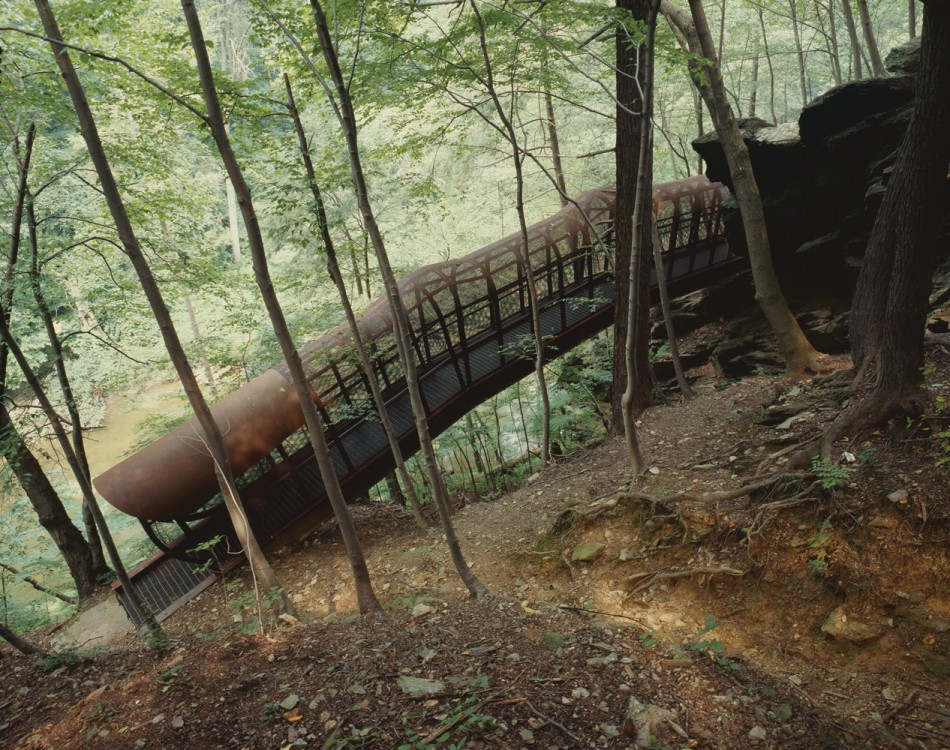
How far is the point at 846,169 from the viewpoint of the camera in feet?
22.9

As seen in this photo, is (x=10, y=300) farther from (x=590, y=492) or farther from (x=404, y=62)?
(x=590, y=492)

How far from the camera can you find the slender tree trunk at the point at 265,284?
11.2 ft

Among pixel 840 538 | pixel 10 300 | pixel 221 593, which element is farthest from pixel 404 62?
pixel 221 593

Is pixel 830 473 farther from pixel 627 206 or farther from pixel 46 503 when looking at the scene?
pixel 46 503

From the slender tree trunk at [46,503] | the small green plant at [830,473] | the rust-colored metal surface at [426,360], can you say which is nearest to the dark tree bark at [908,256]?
the small green plant at [830,473]

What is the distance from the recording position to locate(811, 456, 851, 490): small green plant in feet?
12.6

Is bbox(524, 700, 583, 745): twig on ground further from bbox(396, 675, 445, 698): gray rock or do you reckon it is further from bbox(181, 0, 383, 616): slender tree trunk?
bbox(181, 0, 383, 616): slender tree trunk

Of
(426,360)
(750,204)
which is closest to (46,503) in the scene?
(426,360)

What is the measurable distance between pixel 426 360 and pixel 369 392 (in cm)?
108

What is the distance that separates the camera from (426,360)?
827cm

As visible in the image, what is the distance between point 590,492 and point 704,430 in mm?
1556

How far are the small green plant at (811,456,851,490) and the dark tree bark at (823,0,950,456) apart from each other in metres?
0.20

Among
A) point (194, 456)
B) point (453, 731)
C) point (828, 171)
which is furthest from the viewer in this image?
point (828, 171)

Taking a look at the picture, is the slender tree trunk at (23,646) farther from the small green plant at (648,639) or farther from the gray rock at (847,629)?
the gray rock at (847,629)
